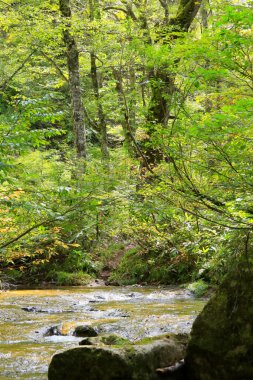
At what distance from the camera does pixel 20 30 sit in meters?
14.0

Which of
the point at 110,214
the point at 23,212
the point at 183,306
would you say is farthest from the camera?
the point at 183,306

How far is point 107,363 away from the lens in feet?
12.6

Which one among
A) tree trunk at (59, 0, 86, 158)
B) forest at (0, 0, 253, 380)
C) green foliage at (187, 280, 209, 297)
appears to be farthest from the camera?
tree trunk at (59, 0, 86, 158)

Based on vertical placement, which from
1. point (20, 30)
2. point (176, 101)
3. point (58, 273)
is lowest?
point (58, 273)

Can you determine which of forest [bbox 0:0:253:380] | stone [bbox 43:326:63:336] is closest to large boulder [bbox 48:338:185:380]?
forest [bbox 0:0:253:380]

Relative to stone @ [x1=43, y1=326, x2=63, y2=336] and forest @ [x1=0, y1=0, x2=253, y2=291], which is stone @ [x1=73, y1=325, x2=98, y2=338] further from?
forest @ [x1=0, y1=0, x2=253, y2=291]

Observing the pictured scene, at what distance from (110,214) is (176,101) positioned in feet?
7.99

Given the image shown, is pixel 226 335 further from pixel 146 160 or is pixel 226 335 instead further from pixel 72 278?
pixel 72 278

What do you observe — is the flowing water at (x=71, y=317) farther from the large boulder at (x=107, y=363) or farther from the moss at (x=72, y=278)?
the moss at (x=72, y=278)

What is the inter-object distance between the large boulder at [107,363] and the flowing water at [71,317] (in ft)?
1.80

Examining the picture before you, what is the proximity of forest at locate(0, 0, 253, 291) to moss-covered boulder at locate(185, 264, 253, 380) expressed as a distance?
1.17 ft

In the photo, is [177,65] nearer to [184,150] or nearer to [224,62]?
[184,150]

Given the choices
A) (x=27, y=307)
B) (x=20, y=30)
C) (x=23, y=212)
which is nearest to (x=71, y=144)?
(x=20, y=30)

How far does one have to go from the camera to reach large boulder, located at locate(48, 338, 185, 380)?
3830 mm
